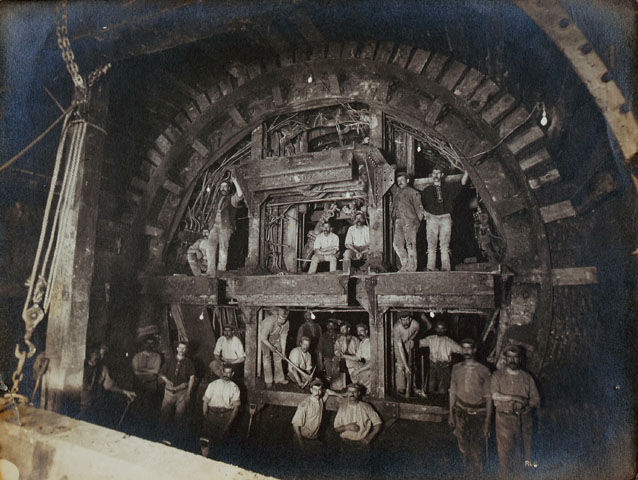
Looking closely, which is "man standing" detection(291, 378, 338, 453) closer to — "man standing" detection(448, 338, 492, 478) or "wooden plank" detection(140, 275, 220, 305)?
"man standing" detection(448, 338, 492, 478)

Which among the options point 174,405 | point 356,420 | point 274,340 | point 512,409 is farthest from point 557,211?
point 174,405

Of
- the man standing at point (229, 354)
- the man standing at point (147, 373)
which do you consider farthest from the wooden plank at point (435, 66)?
the man standing at point (147, 373)

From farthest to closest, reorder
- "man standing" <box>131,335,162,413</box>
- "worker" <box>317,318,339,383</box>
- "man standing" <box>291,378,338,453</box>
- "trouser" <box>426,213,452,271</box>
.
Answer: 1. "worker" <box>317,318,339,383</box>
2. "man standing" <box>131,335,162,413</box>
3. "trouser" <box>426,213,452,271</box>
4. "man standing" <box>291,378,338,453</box>

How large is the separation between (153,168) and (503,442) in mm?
6083

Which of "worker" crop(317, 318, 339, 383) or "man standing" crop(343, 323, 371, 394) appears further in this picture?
"worker" crop(317, 318, 339, 383)

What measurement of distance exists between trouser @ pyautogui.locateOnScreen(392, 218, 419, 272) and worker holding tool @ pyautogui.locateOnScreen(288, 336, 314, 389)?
1.77 m

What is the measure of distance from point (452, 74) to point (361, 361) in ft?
12.9

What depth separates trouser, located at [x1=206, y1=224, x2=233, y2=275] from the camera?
199 inches

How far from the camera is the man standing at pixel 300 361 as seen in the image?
4.56m

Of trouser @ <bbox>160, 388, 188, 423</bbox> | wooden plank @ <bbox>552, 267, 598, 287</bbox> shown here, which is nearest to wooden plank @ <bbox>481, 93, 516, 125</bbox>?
wooden plank @ <bbox>552, 267, 598, 287</bbox>

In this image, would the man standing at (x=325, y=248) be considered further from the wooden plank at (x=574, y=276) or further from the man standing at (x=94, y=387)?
the man standing at (x=94, y=387)

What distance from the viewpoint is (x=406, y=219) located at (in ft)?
14.0

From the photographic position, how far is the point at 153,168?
5.41 m

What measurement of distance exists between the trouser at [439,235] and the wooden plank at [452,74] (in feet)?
5.35
